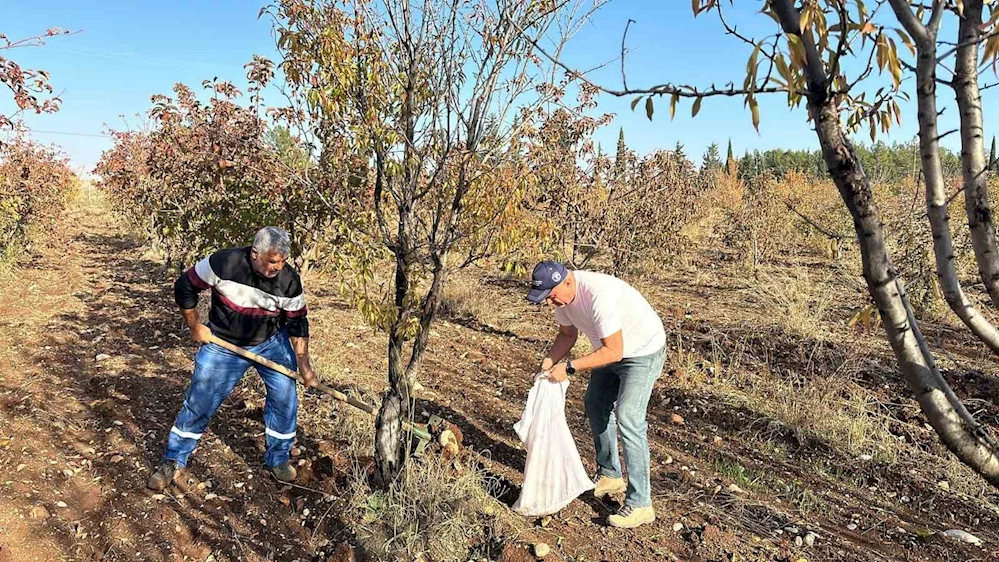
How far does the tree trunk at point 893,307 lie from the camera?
1.16m

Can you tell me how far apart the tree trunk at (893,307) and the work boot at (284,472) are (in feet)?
10.2

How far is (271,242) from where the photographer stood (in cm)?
307

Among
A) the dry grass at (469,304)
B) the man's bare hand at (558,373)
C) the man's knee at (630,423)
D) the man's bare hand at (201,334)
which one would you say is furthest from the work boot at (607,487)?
the dry grass at (469,304)

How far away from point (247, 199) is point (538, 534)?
3.03 metres

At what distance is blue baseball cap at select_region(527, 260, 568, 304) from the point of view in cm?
289

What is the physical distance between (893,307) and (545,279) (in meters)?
1.77

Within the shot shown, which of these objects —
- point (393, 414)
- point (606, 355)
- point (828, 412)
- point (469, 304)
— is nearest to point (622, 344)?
point (606, 355)

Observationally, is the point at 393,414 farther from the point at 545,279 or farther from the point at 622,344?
the point at 622,344

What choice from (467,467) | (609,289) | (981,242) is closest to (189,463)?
(467,467)

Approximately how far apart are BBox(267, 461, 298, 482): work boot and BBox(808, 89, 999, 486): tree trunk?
310cm

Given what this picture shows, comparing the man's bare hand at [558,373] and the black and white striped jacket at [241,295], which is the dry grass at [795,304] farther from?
the black and white striped jacket at [241,295]

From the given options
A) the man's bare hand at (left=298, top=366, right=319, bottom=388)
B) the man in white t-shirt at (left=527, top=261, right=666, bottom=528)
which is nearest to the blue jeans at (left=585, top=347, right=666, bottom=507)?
the man in white t-shirt at (left=527, top=261, right=666, bottom=528)

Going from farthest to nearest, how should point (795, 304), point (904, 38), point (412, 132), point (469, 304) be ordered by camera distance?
point (469, 304)
point (795, 304)
point (412, 132)
point (904, 38)

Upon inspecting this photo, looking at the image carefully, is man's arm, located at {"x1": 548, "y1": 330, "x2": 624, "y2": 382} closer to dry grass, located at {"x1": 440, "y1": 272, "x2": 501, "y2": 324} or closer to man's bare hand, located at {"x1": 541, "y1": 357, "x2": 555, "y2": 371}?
man's bare hand, located at {"x1": 541, "y1": 357, "x2": 555, "y2": 371}
